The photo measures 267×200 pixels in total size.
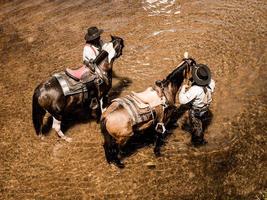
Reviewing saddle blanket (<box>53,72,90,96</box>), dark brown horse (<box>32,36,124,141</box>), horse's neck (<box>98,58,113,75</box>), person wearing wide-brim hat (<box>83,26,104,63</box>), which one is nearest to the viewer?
dark brown horse (<box>32,36,124,141</box>)

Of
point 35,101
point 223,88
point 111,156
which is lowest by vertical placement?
point 223,88

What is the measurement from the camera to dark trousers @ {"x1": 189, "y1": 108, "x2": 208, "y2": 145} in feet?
25.8

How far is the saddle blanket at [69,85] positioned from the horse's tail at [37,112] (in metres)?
0.55

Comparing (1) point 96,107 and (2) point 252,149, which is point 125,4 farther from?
(2) point 252,149

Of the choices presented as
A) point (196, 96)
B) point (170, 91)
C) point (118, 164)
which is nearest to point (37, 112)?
point (118, 164)

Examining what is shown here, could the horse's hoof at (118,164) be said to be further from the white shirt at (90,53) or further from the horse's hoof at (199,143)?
the white shirt at (90,53)

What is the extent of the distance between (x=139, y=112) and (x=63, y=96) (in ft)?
6.34

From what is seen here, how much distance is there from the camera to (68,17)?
573 inches

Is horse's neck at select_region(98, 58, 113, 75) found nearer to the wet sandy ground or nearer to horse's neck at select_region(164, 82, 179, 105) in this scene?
the wet sandy ground

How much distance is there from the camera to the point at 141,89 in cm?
1042

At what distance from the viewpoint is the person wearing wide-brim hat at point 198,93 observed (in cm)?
725

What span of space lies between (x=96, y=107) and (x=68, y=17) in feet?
21.8

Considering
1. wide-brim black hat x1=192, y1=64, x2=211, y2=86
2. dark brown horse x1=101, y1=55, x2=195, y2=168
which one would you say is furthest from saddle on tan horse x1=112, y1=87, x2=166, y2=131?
wide-brim black hat x1=192, y1=64, x2=211, y2=86

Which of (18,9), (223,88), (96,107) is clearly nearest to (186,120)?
(223,88)
